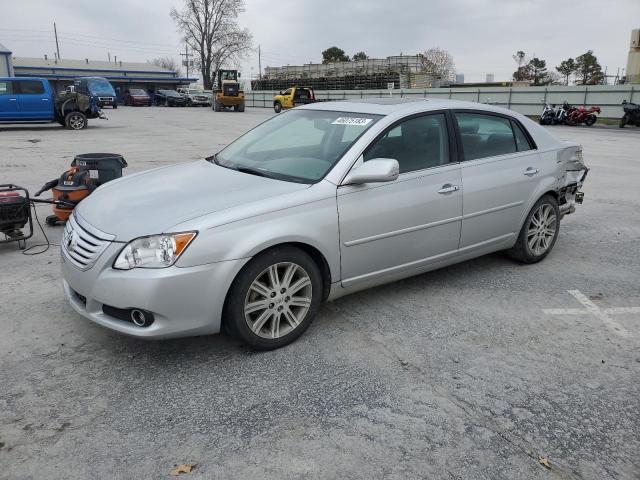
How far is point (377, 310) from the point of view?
4.15m

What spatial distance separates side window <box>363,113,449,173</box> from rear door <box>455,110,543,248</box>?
0.69 feet

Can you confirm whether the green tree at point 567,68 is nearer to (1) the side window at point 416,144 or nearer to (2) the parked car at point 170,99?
(2) the parked car at point 170,99

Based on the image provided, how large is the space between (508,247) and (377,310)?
1.64 meters

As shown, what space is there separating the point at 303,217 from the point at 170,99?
157 feet

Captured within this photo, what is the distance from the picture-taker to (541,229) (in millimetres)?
5207

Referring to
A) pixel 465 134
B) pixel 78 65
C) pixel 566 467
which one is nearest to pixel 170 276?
pixel 566 467

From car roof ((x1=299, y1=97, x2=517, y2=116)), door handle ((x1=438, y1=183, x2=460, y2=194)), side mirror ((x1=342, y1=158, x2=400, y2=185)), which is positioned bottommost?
door handle ((x1=438, y1=183, x2=460, y2=194))

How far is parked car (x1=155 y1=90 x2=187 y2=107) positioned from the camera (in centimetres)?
4722

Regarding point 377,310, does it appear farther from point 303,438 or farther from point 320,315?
point 303,438

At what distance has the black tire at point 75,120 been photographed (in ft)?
66.0

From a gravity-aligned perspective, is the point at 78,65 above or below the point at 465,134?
above

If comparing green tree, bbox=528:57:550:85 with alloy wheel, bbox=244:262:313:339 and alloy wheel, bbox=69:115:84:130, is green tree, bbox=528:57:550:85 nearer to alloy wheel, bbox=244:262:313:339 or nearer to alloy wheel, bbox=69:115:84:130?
alloy wheel, bbox=69:115:84:130

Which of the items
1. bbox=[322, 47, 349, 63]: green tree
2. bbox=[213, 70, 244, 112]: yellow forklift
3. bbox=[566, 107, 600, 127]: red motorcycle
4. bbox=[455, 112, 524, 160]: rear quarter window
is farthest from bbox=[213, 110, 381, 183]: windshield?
bbox=[322, 47, 349, 63]: green tree

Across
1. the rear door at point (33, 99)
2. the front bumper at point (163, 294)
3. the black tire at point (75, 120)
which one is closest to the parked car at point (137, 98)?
the black tire at point (75, 120)
